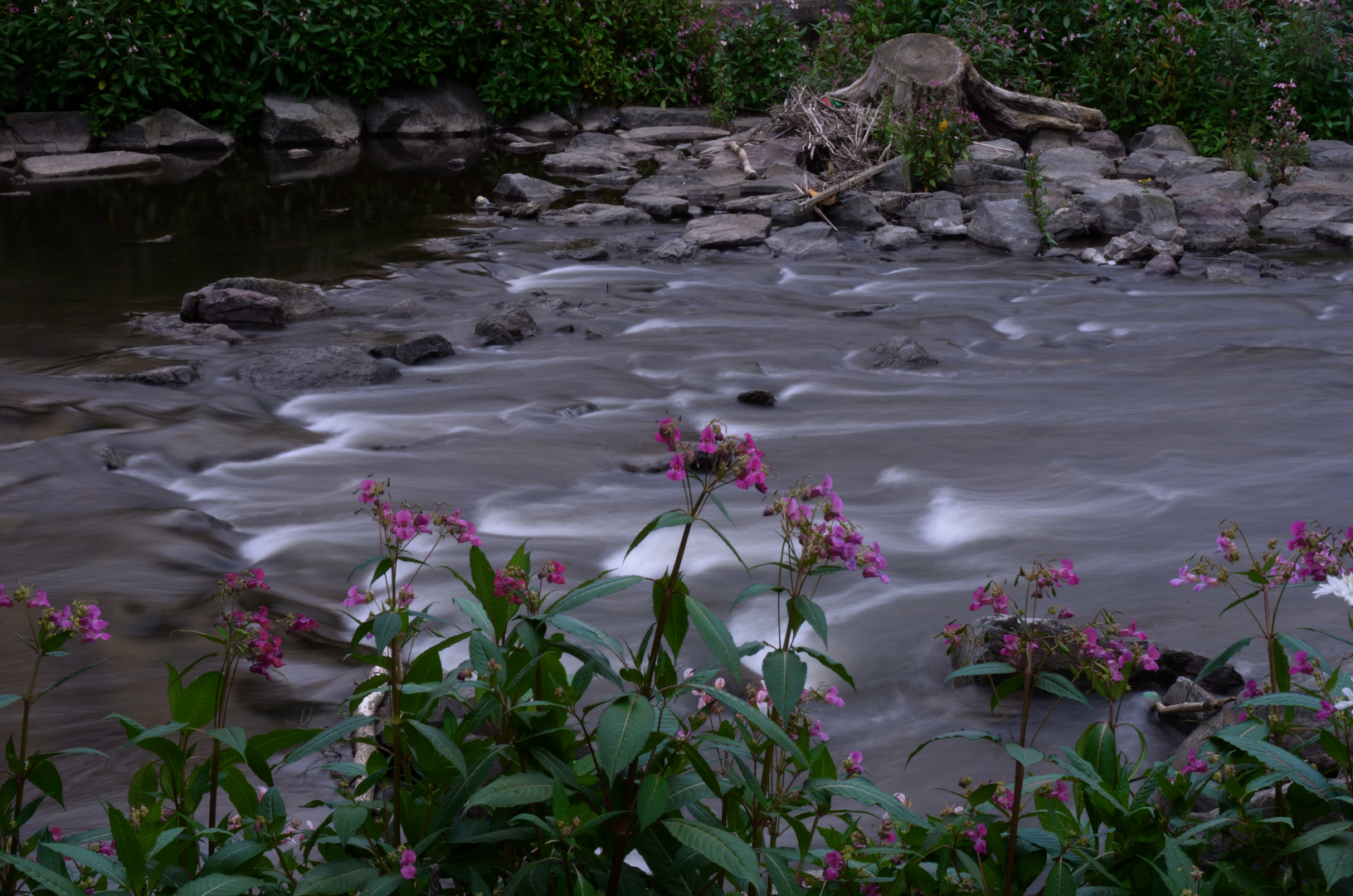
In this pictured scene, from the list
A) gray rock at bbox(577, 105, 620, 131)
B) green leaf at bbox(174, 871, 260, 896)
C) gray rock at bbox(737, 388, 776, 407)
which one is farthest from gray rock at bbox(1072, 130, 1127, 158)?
green leaf at bbox(174, 871, 260, 896)

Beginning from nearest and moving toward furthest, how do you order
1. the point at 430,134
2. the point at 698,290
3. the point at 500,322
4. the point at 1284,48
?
the point at 500,322 < the point at 698,290 < the point at 1284,48 < the point at 430,134

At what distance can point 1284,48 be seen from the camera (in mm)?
13883

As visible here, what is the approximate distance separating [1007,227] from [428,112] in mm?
9922

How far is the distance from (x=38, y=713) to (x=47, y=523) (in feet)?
4.97

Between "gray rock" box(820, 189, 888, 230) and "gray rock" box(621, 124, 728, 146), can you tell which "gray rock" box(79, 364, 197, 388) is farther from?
"gray rock" box(621, 124, 728, 146)

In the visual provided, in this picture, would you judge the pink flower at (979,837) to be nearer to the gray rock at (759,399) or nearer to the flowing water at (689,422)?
the flowing water at (689,422)

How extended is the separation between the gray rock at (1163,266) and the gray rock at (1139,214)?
0.97 m

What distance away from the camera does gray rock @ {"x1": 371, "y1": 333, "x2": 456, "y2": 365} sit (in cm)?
689

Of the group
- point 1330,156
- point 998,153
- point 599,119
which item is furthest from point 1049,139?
point 599,119

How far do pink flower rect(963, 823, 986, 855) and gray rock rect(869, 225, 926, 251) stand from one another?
8.74 m

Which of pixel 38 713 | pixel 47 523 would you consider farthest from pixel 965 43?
pixel 38 713

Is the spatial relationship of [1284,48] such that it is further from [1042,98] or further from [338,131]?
[338,131]

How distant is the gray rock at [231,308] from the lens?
293 inches

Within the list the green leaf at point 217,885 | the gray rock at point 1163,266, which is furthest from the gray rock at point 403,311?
the green leaf at point 217,885
